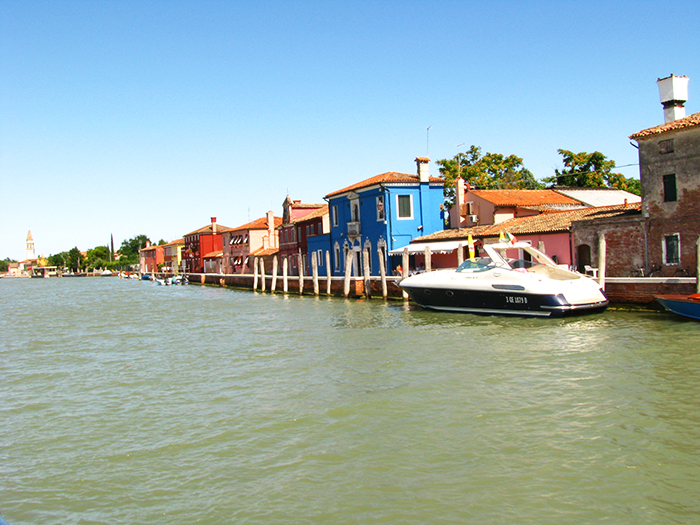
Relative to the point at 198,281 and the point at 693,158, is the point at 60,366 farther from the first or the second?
the point at 198,281

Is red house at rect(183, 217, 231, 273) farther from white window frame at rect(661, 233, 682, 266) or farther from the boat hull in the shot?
white window frame at rect(661, 233, 682, 266)

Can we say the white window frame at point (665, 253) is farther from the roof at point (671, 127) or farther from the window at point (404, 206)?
the window at point (404, 206)

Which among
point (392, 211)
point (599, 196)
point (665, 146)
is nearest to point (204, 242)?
point (392, 211)

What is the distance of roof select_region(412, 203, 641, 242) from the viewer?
952 inches

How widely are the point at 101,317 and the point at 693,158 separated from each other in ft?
85.3

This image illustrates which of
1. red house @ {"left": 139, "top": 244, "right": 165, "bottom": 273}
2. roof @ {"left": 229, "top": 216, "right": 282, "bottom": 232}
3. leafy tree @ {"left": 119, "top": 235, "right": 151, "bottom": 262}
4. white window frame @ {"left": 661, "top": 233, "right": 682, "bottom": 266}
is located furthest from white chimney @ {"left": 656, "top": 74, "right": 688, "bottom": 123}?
leafy tree @ {"left": 119, "top": 235, "right": 151, "bottom": 262}

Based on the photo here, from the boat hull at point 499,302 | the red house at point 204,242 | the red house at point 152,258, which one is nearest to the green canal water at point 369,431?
the boat hull at point 499,302

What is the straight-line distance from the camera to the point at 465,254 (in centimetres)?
3084

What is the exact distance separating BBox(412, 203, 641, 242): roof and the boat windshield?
5639 millimetres

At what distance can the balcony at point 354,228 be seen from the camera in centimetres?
3781

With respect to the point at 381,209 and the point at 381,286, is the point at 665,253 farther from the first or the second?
the point at 381,209

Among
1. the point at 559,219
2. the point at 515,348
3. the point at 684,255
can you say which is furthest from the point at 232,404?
the point at 559,219

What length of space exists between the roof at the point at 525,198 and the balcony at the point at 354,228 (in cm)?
727

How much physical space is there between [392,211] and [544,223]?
33.2 feet
